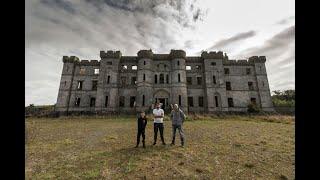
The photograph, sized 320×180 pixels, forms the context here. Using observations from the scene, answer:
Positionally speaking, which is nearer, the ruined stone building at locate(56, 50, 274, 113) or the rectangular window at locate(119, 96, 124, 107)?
the ruined stone building at locate(56, 50, 274, 113)

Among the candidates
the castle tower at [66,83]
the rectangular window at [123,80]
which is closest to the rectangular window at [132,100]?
the rectangular window at [123,80]

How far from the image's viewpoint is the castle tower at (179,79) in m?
37.0

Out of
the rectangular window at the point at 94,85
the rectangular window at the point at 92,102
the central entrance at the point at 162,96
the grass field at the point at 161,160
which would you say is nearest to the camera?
the grass field at the point at 161,160

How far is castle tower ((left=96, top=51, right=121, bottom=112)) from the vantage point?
37625mm

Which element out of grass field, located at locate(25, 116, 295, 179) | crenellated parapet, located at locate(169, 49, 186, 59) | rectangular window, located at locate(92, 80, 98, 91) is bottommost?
grass field, located at locate(25, 116, 295, 179)

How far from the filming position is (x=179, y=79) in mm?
38250

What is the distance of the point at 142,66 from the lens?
38.8 m

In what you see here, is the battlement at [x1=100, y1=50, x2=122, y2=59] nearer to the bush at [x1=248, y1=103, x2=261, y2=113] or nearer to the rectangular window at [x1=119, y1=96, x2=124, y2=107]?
the rectangular window at [x1=119, y1=96, x2=124, y2=107]

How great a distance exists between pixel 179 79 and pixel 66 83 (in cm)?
2084

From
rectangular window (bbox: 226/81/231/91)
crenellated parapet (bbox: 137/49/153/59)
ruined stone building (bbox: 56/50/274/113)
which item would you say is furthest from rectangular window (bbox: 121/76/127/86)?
rectangular window (bbox: 226/81/231/91)

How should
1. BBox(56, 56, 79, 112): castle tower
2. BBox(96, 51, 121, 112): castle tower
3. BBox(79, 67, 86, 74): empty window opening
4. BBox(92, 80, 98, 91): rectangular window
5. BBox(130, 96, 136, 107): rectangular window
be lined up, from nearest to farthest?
1. BBox(96, 51, 121, 112): castle tower
2. BBox(56, 56, 79, 112): castle tower
3. BBox(130, 96, 136, 107): rectangular window
4. BBox(92, 80, 98, 91): rectangular window
5. BBox(79, 67, 86, 74): empty window opening

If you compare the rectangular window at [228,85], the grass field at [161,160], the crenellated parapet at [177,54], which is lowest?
the grass field at [161,160]

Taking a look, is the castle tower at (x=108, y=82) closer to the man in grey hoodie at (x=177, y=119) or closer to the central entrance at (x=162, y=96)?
the central entrance at (x=162, y=96)
